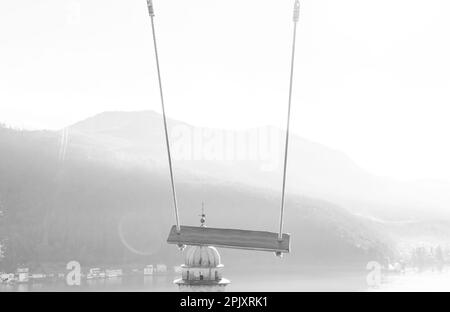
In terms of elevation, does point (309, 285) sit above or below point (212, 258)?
above
